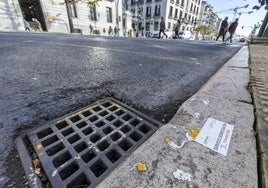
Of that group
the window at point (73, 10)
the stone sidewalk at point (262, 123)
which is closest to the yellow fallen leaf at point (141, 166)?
the stone sidewalk at point (262, 123)

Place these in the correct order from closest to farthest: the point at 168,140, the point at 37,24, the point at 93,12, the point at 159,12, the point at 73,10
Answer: the point at 168,140 < the point at 37,24 < the point at 73,10 < the point at 93,12 < the point at 159,12

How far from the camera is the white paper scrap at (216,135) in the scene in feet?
2.13

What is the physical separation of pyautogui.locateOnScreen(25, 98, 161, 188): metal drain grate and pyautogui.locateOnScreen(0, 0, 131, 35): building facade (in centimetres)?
1590

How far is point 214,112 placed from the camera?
91 cm

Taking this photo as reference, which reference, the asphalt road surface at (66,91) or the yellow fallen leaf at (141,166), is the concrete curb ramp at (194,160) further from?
the asphalt road surface at (66,91)

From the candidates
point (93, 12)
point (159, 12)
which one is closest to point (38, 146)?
point (93, 12)

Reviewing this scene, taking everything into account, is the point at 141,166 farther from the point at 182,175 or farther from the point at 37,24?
the point at 37,24

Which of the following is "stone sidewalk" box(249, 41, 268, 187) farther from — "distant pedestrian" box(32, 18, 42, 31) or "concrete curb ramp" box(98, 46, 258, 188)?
"distant pedestrian" box(32, 18, 42, 31)

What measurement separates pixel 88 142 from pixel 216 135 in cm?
68

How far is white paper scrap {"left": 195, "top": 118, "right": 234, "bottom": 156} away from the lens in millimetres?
648

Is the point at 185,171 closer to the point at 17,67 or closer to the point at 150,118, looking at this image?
the point at 150,118

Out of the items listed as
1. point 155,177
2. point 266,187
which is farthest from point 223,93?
point 155,177

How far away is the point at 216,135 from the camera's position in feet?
2.34

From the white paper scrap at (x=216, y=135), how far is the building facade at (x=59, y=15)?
16.5m
